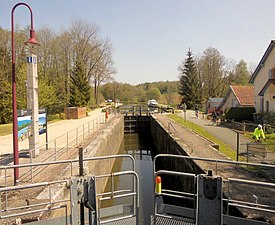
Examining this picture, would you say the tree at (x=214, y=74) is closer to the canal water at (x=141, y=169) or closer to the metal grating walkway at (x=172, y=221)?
the canal water at (x=141, y=169)

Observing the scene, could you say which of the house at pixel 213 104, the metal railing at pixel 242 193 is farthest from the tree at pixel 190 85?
the metal railing at pixel 242 193

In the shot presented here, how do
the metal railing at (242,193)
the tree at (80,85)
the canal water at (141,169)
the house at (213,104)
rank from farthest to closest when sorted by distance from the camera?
the house at (213,104) < the tree at (80,85) < the canal water at (141,169) < the metal railing at (242,193)

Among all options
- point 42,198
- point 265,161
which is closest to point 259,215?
point 42,198

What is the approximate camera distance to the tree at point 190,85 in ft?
172

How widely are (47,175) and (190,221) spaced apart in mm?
5310

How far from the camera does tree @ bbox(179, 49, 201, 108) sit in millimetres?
52438

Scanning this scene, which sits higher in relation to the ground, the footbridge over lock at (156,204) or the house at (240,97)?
the house at (240,97)

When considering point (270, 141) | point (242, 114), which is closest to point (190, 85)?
point (242, 114)

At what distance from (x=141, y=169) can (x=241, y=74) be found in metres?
47.5

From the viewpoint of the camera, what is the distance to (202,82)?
55875 mm

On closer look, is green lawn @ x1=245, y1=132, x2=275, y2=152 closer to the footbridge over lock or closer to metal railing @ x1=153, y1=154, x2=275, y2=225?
metal railing @ x1=153, y1=154, x2=275, y2=225

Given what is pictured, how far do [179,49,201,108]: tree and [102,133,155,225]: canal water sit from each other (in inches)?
847

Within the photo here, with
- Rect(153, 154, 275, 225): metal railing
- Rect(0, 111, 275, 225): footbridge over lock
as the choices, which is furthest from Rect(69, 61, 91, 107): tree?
Rect(0, 111, 275, 225): footbridge over lock

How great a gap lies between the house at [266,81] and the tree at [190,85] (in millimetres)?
23048
